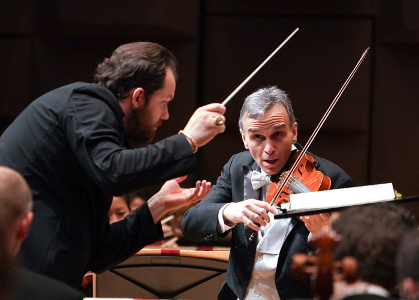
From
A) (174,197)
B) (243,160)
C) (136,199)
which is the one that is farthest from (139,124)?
(136,199)

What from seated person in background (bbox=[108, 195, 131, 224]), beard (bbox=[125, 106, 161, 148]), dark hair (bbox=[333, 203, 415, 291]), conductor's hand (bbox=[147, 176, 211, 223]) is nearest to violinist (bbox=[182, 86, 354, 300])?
conductor's hand (bbox=[147, 176, 211, 223])

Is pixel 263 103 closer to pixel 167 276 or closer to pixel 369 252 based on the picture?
pixel 167 276

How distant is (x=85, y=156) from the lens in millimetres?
1891

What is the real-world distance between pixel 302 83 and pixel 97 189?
2157 mm

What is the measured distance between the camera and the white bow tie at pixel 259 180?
8.16 feet

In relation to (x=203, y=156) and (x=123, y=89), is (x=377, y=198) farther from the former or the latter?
(x=203, y=156)

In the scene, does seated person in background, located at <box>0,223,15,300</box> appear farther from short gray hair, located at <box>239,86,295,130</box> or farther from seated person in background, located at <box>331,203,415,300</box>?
short gray hair, located at <box>239,86,295,130</box>

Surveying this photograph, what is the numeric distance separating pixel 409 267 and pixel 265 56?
2880 mm

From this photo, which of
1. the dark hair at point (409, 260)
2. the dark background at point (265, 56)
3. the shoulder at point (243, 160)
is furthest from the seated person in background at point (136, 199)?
the dark hair at point (409, 260)

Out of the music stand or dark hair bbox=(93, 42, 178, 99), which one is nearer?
dark hair bbox=(93, 42, 178, 99)

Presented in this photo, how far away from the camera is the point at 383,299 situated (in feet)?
4.25

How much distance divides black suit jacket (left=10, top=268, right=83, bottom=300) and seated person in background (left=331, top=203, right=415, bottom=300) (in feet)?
1.86

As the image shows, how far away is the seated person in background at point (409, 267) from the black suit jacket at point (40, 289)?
2.22 ft

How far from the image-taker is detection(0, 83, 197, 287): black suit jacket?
1886 mm
